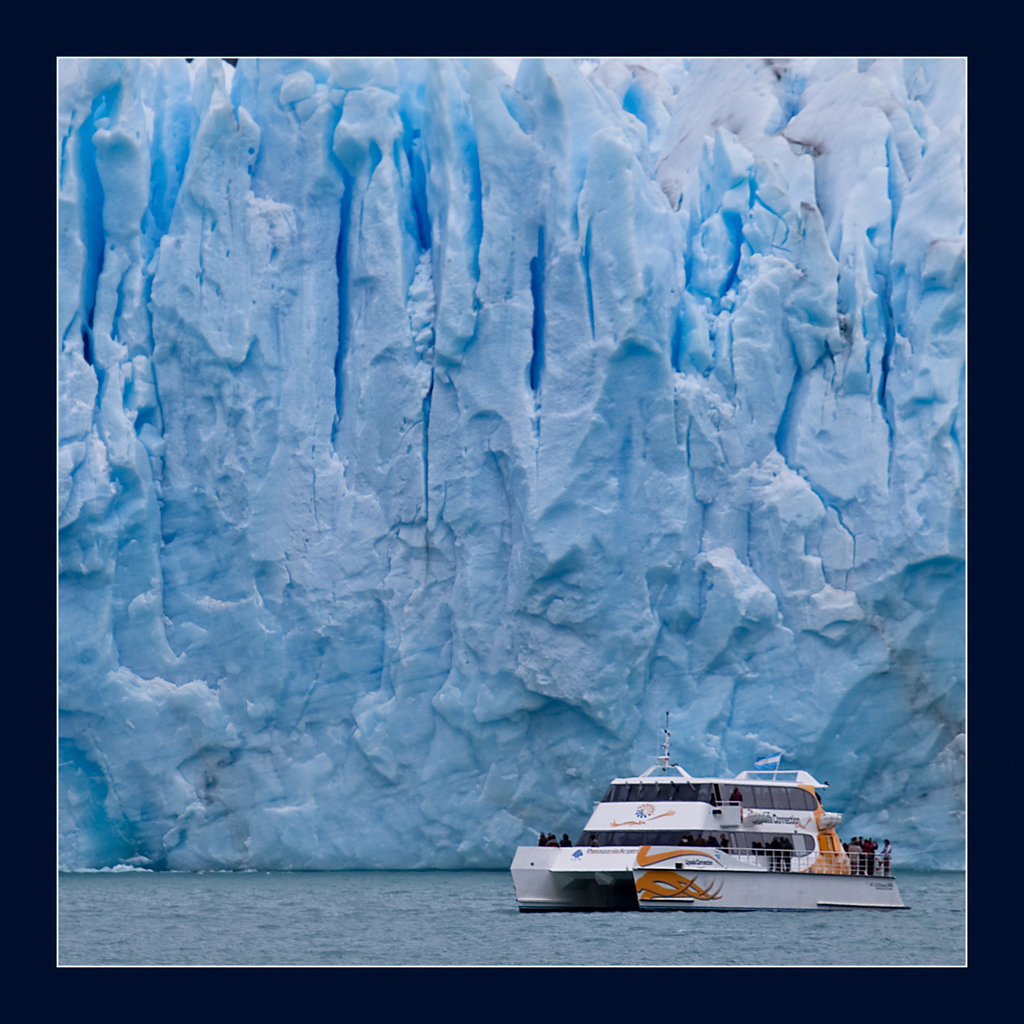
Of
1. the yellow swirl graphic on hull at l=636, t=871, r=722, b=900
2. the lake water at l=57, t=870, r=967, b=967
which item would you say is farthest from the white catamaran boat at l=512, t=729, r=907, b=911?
the lake water at l=57, t=870, r=967, b=967

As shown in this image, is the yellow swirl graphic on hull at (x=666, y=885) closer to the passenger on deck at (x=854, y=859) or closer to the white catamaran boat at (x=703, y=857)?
the white catamaran boat at (x=703, y=857)

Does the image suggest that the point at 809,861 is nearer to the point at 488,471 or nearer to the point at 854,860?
the point at 854,860

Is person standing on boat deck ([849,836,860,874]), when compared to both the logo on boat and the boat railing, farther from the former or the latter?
the logo on boat

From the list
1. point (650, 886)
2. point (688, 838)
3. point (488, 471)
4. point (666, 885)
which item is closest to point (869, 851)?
point (688, 838)

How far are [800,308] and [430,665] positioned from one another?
22.3 ft

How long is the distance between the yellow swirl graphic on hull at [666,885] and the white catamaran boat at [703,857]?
0.04 feet

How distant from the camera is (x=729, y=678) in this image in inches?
1065

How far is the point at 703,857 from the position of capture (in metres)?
23.4

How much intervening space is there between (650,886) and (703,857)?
→ 27.3 inches

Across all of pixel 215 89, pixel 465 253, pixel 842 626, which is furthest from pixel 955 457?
pixel 215 89

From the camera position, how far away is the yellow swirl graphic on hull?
23.3 metres

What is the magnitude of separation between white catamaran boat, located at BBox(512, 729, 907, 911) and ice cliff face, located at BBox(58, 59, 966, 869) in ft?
7.89

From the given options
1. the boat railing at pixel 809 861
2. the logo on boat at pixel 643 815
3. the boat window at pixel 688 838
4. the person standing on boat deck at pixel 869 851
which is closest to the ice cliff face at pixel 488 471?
the person standing on boat deck at pixel 869 851

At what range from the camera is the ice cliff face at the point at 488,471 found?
26.8 m
